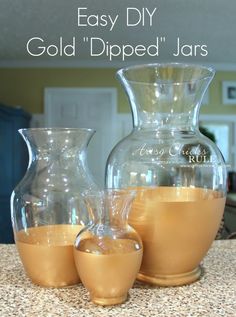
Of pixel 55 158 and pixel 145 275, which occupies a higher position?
pixel 55 158

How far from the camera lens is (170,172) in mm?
639

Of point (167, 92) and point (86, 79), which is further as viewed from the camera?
point (86, 79)

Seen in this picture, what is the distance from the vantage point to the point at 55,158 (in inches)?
26.2

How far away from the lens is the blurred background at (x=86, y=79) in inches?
120

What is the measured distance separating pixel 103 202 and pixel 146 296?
0.17 m

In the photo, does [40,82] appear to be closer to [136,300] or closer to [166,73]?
[166,73]

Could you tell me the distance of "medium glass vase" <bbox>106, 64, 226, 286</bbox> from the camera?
62cm

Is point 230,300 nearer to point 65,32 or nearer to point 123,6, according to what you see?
point 123,6

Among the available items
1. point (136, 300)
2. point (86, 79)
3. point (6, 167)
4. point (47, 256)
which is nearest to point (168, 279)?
point (136, 300)

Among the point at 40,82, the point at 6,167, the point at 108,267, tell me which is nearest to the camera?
the point at 108,267

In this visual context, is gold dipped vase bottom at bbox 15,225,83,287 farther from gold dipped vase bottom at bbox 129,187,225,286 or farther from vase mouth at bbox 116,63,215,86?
vase mouth at bbox 116,63,215,86

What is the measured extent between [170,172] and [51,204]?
0.66 ft

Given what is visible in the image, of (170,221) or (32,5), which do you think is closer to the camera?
(170,221)

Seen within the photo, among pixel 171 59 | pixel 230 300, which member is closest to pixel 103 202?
pixel 230 300
